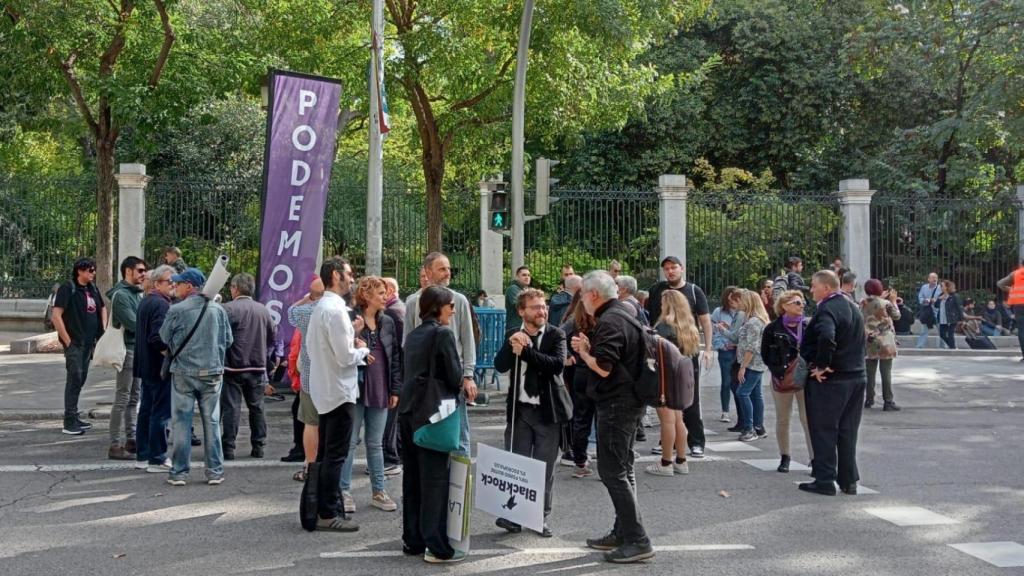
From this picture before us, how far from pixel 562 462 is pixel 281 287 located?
4.76 metres

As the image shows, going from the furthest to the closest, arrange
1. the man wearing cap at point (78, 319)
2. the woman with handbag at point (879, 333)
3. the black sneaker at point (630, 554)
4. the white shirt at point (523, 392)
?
the woman with handbag at point (879, 333)
the man wearing cap at point (78, 319)
the white shirt at point (523, 392)
the black sneaker at point (630, 554)

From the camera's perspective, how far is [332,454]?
684 centimetres

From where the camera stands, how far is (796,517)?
747 centimetres

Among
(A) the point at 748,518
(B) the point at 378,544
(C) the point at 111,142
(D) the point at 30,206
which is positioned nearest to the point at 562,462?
(A) the point at 748,518

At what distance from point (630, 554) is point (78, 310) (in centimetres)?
651

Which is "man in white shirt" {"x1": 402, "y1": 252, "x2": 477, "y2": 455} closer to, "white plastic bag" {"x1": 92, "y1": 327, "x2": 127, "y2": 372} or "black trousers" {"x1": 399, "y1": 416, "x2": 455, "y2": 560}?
"black trousers" {"x1": 399, "y1": 416, "x2": 455, "y2": 560}

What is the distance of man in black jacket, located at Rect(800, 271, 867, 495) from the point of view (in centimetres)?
819

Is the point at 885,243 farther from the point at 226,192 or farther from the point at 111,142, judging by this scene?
the point at 111,142

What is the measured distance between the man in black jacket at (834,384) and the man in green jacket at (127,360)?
5934 mm

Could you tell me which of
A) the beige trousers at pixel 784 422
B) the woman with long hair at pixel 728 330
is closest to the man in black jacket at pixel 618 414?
the beige trousers at pixel 784 422

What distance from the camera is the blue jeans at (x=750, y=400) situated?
10.8 meters

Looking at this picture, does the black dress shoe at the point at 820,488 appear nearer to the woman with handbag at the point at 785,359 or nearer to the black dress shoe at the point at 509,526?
the woman with handbag at the point at 785,359

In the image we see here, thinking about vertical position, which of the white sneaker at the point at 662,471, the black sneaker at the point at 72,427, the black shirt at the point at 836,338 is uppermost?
the black shirt at the point at 836,338

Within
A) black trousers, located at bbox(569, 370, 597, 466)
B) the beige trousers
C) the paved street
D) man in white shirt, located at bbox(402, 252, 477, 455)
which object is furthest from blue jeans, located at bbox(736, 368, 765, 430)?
man in white shirt, located at bbox(402, 252, 477, 455)
